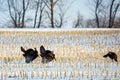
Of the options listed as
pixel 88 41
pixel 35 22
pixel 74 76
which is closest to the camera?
pixel 74 76

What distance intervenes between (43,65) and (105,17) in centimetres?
2514

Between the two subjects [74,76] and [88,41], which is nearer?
[74,76]

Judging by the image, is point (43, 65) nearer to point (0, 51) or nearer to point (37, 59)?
point (37, 59)

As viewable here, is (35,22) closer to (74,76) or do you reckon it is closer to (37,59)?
(37,59)

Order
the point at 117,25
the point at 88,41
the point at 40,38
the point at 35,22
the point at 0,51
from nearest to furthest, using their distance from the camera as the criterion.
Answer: the point at 0,51, the point at 88,41, the point at 40,38, the point at 35,22, the point at 117,25

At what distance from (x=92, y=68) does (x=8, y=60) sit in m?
2.86

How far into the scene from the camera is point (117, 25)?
121 ft

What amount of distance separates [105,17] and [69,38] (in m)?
15.5

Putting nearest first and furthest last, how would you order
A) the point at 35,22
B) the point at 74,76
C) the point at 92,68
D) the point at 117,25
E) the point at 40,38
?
the point at 74,76, the point at 92,68, the point at 40,38, the point at 35,22, the point at 117,25

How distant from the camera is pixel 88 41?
18.7 meters

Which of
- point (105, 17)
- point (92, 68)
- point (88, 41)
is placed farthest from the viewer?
point (105, 17)

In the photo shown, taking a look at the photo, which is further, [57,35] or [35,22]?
[35,22]

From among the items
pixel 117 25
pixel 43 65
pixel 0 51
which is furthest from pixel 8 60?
pixel 117 25

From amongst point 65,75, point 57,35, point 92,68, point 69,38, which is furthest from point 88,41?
point 65,75
